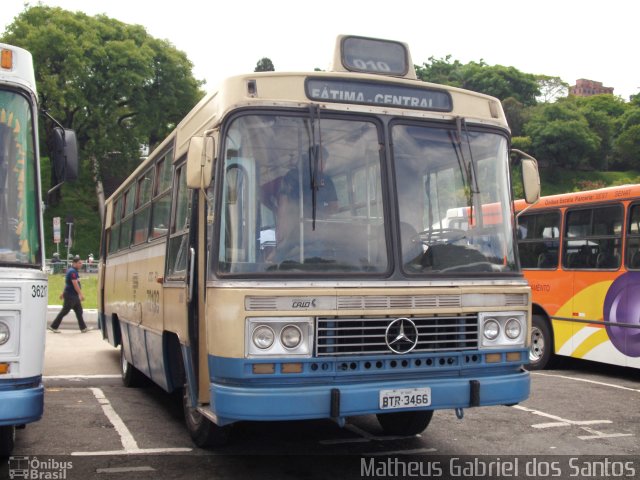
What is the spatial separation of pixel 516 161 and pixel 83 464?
14.9ft

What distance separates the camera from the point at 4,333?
5.20 metres

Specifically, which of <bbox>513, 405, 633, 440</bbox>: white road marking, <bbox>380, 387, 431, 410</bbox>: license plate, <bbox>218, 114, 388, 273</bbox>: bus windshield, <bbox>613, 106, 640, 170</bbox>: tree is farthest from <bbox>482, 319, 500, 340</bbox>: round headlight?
<bbox>613, 106, 640, 170</bbox>: tree

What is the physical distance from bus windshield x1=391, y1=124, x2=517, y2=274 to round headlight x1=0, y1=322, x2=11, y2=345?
2.81m

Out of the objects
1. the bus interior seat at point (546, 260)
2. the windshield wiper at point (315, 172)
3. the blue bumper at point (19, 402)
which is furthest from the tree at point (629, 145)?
the blue bumper at point (19, 402)

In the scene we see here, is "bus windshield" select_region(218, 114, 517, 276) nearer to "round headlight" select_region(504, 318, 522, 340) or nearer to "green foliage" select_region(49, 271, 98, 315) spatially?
"round headlight" select_region(504, 318, 522, 340)

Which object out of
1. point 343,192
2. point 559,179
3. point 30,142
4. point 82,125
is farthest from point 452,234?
point 559,179

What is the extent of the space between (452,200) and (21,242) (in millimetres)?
3238

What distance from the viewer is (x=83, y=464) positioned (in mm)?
6367

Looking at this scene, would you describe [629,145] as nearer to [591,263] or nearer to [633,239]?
[591,263]

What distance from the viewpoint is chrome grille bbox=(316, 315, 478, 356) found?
18.1ft

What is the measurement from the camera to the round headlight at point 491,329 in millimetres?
6023

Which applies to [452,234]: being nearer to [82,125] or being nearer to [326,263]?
[326,263]

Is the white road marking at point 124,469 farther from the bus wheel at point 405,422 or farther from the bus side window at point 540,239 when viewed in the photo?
the bus side window at point 540,239

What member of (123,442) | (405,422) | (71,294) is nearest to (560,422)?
(405,422)
